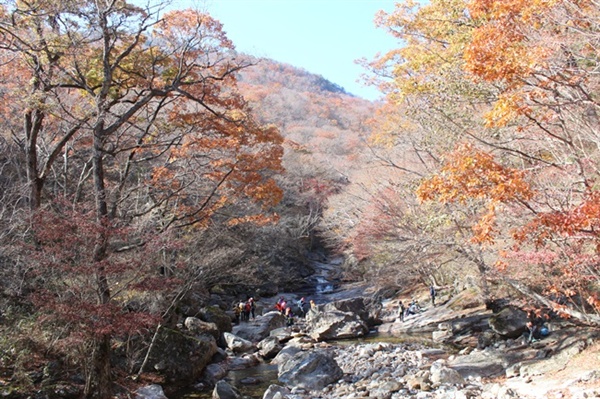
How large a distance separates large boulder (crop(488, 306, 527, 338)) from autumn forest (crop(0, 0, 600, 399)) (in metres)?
0.82

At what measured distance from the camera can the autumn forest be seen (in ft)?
21.1

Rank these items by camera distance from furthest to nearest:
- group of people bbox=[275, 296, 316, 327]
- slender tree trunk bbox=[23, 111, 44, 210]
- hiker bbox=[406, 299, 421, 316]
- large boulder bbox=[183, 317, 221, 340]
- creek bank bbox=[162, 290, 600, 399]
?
group of people bbox=[275, 296, 316, 327], hiker bbox=[406, 299, 421, 316], large boulder bbox=[183, 317, 221, 340], slender tree trunk bbox=[23, 111, 44, 210], creek bank bbox=[162, 290, 600, 399]

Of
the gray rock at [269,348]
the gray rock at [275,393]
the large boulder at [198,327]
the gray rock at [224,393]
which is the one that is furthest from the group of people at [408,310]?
the gray rock at [224,393]

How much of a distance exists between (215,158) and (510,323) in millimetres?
9975

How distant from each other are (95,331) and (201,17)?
23.1 feet

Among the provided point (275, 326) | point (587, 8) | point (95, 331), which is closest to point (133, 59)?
point (95, 331)

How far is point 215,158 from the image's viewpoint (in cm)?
1259

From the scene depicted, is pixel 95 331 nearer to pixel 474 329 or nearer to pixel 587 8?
pixel 587 8

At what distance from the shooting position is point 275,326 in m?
19.7

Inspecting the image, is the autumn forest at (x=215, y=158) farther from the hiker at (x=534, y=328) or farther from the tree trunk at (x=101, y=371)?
the hiker at (x=534, y=328)

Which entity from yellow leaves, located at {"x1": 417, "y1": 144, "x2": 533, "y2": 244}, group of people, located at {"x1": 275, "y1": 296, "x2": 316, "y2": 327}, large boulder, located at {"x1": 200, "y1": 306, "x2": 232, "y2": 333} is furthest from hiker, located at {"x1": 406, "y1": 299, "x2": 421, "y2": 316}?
yellow leaves, located at {"x1": 417, "y1": 144, "x2": 533, "y2": 244}

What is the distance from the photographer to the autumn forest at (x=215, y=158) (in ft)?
21.1

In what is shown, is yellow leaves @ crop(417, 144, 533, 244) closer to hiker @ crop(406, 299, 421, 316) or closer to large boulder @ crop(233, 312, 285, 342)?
large boulder @ crop(233, 312, 285, 342)

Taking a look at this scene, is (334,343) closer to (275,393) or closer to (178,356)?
(178,356)
